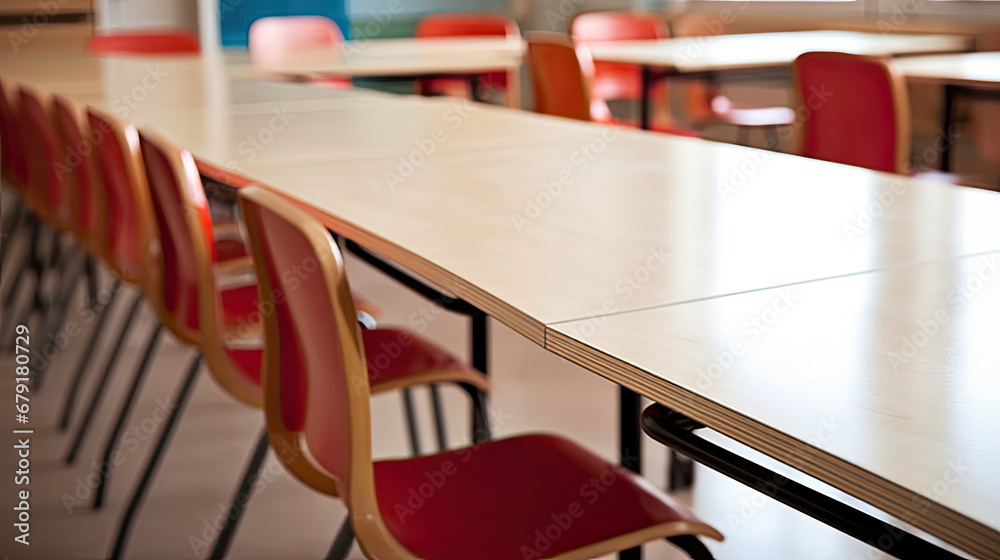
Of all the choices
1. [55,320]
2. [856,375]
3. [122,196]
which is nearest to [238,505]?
[122,196]

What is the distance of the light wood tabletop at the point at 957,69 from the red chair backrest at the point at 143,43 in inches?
126

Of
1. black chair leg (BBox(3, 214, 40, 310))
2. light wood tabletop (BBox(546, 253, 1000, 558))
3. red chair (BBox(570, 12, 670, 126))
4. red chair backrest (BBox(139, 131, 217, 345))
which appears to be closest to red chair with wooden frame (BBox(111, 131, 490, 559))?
red chair backrest (BBox(139, 131, 217, 345))

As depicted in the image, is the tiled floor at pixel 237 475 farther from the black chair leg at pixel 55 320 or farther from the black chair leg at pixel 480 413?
the black chair leg at pixel 480 413

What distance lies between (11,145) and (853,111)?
2470 mm

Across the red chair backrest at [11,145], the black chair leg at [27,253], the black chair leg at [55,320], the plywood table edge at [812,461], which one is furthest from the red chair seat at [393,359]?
the black chair leg at [27,253]

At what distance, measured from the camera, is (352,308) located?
1135mm

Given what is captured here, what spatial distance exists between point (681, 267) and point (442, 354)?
2.65 ft

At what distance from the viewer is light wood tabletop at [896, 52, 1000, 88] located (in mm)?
3176

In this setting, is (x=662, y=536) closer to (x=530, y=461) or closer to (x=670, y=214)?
(x=530, y=461)

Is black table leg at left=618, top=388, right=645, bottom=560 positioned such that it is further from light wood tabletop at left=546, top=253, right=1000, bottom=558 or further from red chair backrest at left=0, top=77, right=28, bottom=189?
red chair backrest at left=0, top=77, right=28, bottom=189

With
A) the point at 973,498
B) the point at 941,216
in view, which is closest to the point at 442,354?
the point at 941,216

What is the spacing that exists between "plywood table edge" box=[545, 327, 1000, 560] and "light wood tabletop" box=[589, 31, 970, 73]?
119 inches

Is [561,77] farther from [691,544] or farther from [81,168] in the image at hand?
[691,544]

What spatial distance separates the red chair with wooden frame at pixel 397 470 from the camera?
3.85 feet
